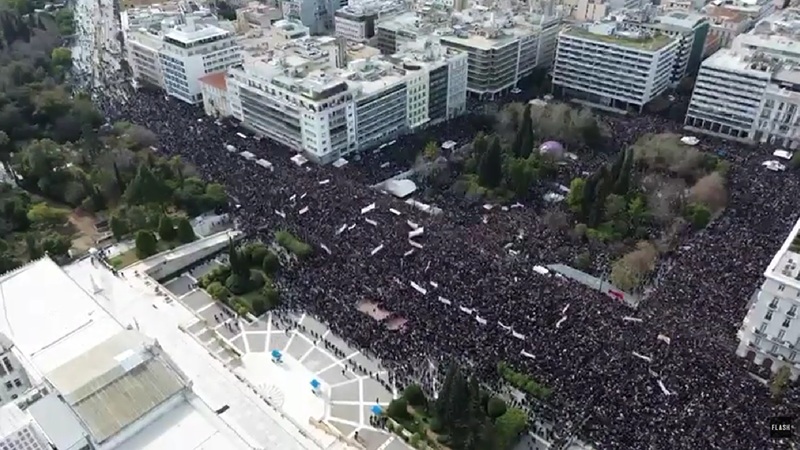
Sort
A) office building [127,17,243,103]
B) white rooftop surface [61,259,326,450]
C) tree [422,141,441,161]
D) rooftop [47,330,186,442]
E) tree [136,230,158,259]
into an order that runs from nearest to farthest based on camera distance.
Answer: rooftop [47,330,186,442] → white rooftop surface [61,259,326,450] → tree [136,230,158,259] → tree [422,141,441,161] → office building [127,17,243,103]

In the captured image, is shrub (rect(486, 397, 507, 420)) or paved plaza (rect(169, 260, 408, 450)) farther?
paved plaza (rect(169, 260, 408, 450))

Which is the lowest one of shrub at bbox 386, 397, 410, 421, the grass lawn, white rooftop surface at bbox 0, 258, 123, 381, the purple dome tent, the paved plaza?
the paved plaza

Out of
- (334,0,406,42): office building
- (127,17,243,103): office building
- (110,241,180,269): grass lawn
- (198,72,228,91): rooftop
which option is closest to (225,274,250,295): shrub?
(110,241,180,269): grass lawn

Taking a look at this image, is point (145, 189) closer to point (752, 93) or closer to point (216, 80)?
point (216, 80)

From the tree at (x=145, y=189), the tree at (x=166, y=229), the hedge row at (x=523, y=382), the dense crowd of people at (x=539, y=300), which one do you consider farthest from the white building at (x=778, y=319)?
the tree at (x=145, y=189)

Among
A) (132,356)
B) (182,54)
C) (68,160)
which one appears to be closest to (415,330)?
(132,356)

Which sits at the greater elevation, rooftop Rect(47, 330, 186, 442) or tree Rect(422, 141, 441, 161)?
rooftop Rect(47, 330, 186, 442)

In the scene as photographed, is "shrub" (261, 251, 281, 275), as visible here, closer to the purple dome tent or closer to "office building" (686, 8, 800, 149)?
the purple dome tent

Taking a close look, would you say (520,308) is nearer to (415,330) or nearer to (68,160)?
(415,330)
